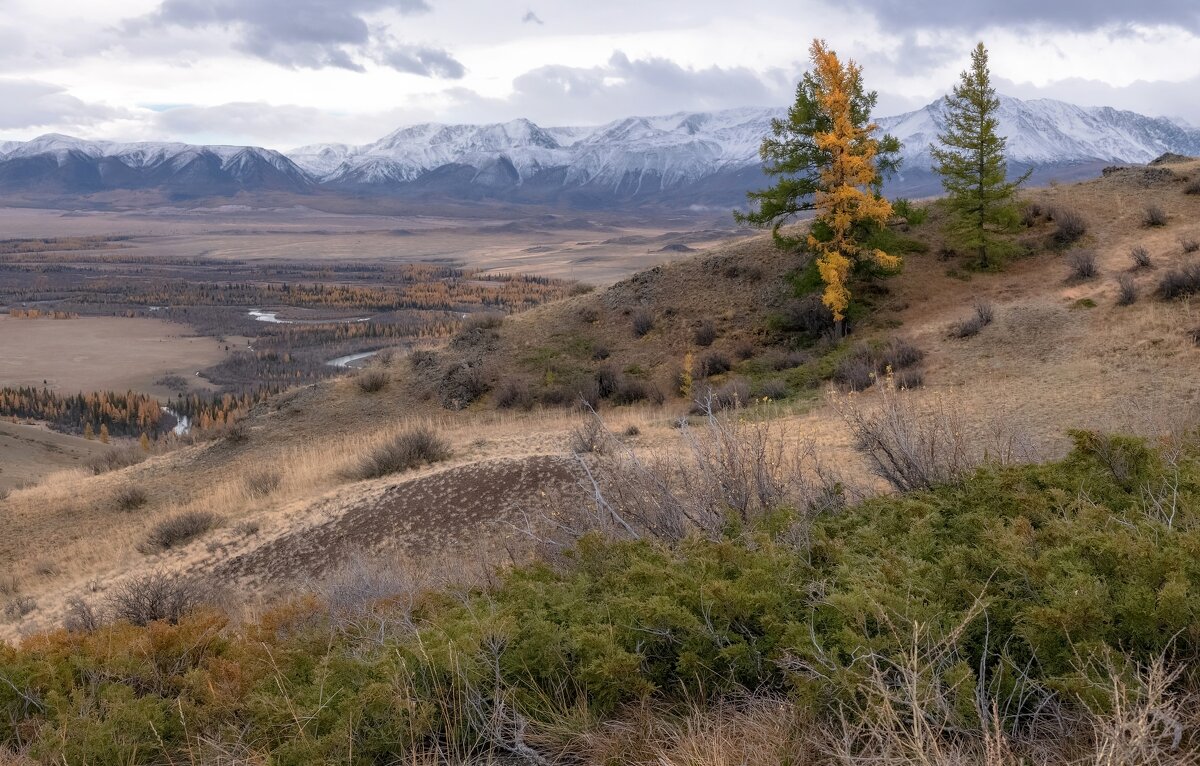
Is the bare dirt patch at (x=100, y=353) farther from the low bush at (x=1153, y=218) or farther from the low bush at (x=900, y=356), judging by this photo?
the low bush at (x=1153, y=218)

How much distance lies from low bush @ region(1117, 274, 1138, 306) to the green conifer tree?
14.0 ft

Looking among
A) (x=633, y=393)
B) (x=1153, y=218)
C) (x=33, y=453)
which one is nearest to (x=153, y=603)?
(x=633, y=393)

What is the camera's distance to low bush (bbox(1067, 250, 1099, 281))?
20250 mm

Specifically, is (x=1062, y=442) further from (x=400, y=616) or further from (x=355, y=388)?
(x=355, y=388)

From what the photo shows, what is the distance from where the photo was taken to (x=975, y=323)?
1869 centimetres

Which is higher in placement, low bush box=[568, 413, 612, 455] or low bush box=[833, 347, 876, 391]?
low bush box=[833, 347, 876, 391]

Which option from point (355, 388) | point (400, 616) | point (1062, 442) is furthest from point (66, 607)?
point (355, 388)

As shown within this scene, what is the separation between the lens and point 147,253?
560 feet

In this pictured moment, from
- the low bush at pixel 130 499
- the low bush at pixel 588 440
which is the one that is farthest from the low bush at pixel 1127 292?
the low bush at pixel 130 499

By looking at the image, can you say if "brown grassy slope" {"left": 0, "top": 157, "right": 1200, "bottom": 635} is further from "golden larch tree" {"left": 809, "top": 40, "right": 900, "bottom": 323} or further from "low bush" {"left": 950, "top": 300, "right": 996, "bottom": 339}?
"golden larch tree" {"left": 809, "top": 40, "right": 900, "bottom": 323}

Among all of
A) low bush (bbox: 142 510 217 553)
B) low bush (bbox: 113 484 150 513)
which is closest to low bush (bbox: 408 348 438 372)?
low bush (bbox: 113 484 150 513)

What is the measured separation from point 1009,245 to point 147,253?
18439cm

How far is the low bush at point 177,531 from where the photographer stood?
1252 cm

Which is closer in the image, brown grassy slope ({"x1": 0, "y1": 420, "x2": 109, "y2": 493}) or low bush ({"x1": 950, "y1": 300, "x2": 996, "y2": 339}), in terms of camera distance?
low bush ({"x1": 950, "y1": 300, "x2": 996, "y2": 339})
